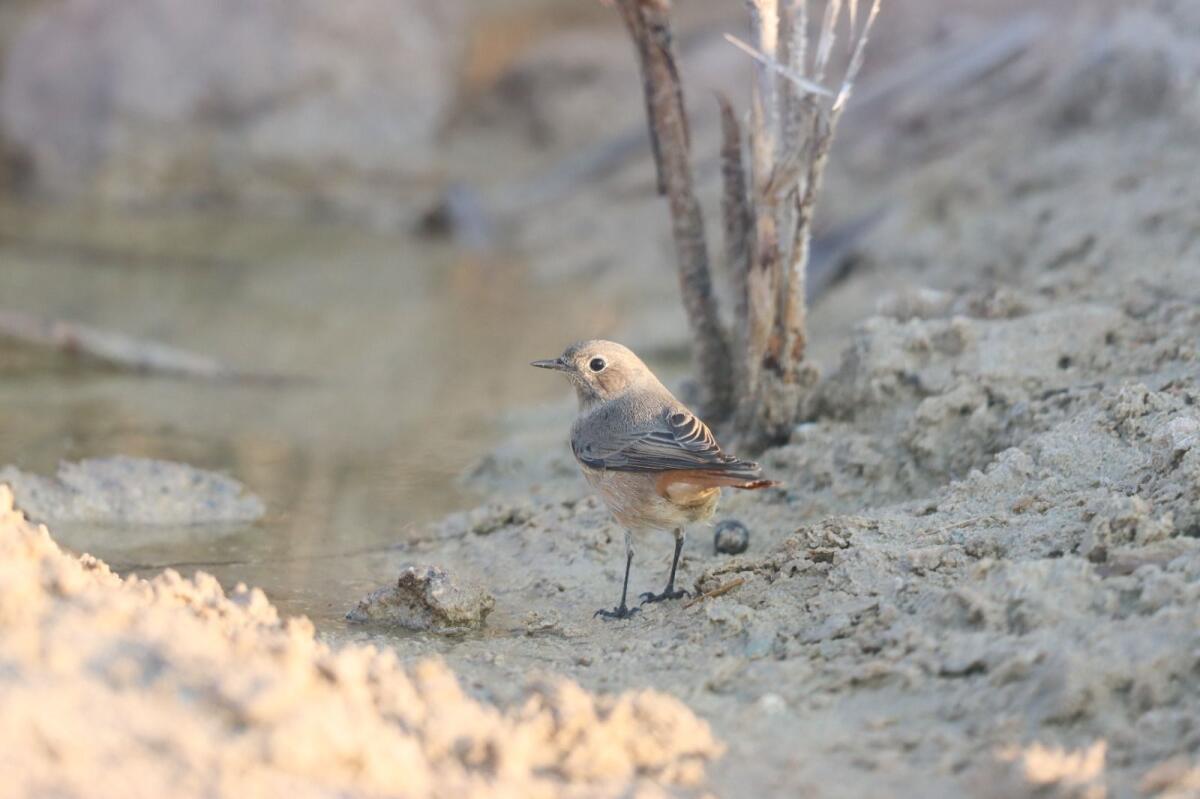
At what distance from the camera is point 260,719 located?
2.56m

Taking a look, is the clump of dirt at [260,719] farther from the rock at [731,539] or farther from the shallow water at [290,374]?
the rock at [731,539]

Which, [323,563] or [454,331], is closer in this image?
[323,563]

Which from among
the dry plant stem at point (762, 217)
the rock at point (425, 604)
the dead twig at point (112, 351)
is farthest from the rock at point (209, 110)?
the rock at point (425, 604)

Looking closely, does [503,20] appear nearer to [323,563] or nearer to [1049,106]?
[1049,106]

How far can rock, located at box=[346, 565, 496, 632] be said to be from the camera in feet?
13.5

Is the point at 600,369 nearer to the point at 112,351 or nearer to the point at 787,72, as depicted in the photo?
the point at 787,72

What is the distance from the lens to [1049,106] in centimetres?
793

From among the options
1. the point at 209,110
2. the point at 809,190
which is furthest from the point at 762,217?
the point at 209,110

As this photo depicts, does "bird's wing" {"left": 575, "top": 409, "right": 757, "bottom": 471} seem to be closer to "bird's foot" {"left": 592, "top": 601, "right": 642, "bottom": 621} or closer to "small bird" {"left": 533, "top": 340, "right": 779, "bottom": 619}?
"small bird" {"left": 533, "top": 340, "right": 779, "bottom": 619}

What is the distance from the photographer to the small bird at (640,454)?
4.17 meters

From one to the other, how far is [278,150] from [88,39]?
2422mm

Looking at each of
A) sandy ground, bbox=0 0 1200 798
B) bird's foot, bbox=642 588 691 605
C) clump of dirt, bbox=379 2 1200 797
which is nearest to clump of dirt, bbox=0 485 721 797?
sandy ground, bbox=0 0 1200 798

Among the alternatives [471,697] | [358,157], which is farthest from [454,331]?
[471,697]

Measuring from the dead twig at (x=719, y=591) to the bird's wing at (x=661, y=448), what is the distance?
350mm
